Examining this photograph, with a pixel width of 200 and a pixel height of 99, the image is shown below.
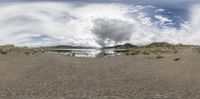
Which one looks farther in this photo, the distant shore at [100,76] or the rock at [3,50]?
the rock at [3,50]

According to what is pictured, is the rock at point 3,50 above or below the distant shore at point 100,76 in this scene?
above

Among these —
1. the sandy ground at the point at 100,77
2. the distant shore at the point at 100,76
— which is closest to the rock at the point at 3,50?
the distant shore at the point at 100,76

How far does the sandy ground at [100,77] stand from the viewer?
2570 centimetres

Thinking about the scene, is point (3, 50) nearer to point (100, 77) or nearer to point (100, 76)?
point (100, 76)

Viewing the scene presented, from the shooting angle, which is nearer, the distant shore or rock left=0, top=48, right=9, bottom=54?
the distant shore

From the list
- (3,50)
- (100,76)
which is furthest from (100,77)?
(3,50)

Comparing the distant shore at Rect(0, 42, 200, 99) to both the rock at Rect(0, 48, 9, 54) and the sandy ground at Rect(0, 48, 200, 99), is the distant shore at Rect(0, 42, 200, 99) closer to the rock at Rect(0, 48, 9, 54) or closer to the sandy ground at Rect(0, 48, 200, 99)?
the sandy ground at Rect(0, 48, 200, 99)

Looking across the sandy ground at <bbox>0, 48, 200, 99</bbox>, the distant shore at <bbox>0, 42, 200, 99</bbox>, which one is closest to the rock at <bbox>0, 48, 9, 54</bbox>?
the distant shore at <bbox>0, 42, 200, 99</bbox>

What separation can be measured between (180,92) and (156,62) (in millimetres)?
9438

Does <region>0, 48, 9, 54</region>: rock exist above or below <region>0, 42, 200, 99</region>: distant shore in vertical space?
above

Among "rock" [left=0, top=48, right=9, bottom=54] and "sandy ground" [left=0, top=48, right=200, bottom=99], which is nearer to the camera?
"sandy ground" [left=0, top=48, right=200, bottom=99]

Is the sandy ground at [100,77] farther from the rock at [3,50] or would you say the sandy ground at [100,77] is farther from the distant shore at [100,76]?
the rock at [3,50]

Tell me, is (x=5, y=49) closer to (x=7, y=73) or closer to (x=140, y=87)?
(x=7, y=73)

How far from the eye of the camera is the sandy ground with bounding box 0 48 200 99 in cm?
2570
